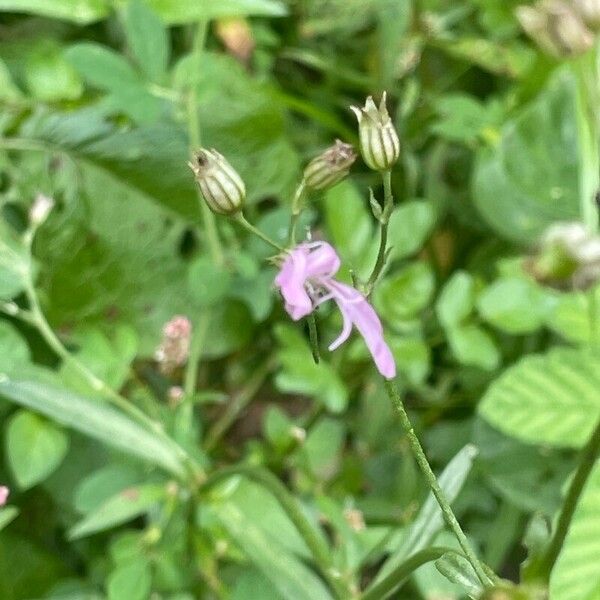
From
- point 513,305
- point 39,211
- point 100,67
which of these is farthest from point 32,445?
point 513,305

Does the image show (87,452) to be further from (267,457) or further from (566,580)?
(566,580)

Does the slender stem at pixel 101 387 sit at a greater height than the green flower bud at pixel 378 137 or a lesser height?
lesser

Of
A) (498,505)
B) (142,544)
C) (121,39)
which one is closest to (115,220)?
(121,39)

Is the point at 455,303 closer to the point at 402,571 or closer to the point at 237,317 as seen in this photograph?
the point at 237,317

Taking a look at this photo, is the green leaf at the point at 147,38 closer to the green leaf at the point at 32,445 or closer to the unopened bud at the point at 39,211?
the unopened bud at the point at 39,211

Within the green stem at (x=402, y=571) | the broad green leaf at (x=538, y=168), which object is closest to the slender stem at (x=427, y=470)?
the green stem at (x=402, y=571)

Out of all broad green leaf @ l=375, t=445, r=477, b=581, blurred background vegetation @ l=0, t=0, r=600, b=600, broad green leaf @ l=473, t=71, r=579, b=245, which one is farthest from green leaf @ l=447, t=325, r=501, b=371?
broad green leaf @ l=375, t=445, r=477, b=581
